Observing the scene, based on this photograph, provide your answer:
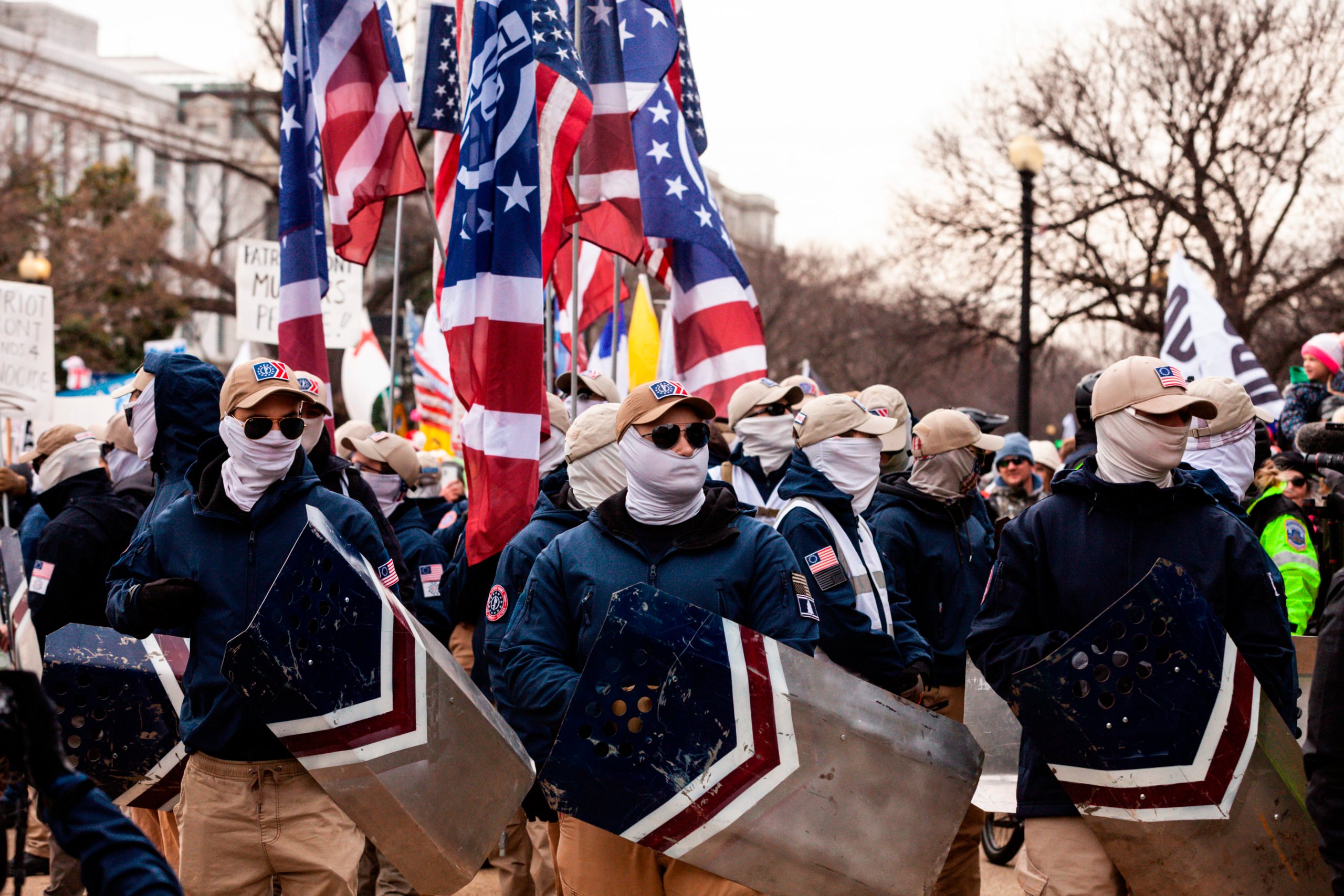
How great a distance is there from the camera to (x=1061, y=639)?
155 inches

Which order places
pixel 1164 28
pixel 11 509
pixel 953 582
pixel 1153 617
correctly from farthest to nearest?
pixel 1164 28, pixel 11 509, pixel 953 582, pixel 1153 617

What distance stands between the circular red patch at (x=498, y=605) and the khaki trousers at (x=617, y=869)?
0.91 m

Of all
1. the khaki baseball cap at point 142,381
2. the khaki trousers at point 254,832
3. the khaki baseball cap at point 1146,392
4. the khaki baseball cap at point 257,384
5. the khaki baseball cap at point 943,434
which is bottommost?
the khaki trousers at point 254,832

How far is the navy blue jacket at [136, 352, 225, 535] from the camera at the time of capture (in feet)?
17.0

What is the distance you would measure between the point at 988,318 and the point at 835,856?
2622cm

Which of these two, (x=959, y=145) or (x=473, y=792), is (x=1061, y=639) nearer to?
(x=473, y=792)

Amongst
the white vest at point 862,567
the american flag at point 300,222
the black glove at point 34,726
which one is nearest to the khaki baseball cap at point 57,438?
the american flag at point 300,222

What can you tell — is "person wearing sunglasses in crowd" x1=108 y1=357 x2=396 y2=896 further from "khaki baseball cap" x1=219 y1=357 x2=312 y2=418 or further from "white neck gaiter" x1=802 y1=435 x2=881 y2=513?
"white neck gaiter" x1=802 y1=435 x2=881 y2=513

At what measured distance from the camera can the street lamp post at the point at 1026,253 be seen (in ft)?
55.2

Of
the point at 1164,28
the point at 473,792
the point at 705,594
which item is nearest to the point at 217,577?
the point at 473,792

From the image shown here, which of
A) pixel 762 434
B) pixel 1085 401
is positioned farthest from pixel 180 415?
pixel 762 434

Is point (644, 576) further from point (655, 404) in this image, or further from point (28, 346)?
point (28, 346)

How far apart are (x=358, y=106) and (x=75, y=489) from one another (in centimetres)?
258

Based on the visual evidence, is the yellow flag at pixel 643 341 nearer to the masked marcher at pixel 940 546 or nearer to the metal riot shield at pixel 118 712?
the masked marcher at pixel 940 546
